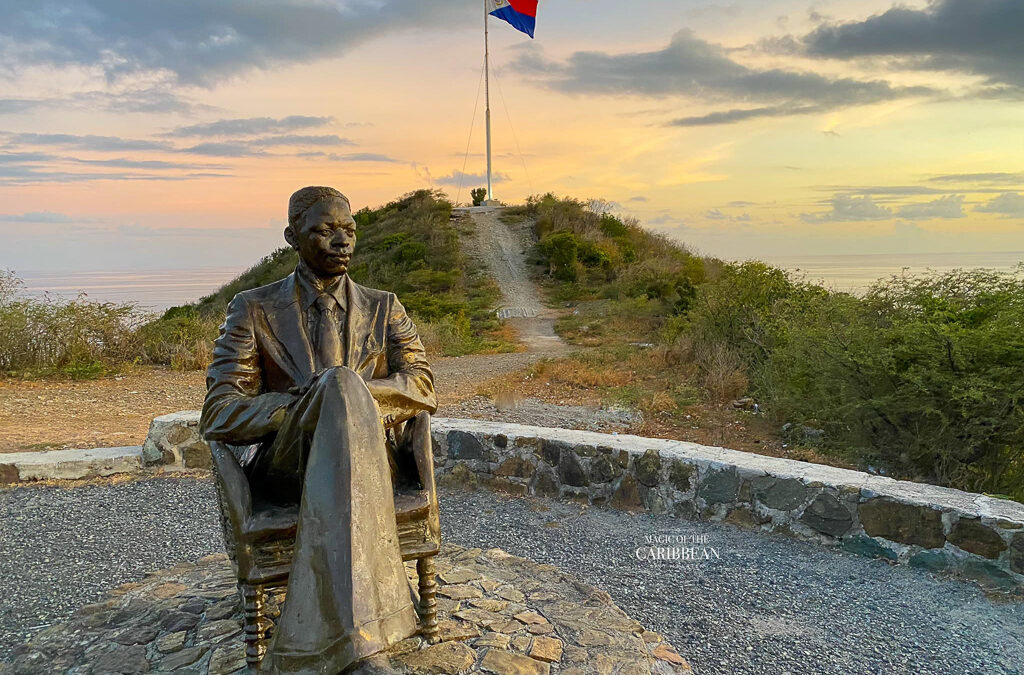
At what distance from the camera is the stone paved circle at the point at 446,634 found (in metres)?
2.56

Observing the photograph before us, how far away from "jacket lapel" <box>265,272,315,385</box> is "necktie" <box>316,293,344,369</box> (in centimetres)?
Result: 4

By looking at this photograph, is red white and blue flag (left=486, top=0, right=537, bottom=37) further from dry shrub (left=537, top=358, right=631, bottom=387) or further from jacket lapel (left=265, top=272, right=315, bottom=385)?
jacket lapel (left=265, top=272, right=315, bottom=385)

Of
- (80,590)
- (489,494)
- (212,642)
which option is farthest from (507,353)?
(212,642)

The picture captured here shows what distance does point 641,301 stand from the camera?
15.8 m

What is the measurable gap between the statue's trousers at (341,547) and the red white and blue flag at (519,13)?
65.8ft

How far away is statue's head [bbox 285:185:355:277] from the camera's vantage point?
8.46 ft

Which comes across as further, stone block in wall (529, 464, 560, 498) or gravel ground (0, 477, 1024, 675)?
stone block in wall (529, 464, 560, 498)

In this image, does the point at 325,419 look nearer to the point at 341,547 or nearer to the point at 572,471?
the point at 341,547

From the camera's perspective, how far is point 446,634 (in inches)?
106

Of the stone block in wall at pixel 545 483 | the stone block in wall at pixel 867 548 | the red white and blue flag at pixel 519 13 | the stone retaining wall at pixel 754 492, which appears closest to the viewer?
the stone retaining wall at pixel 754 492

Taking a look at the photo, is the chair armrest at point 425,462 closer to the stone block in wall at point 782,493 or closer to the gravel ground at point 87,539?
the gravel ground at point 87,539

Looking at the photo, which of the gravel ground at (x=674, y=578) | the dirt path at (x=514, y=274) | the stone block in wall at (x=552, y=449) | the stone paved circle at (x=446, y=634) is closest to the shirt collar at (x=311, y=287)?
the stone paved circle at (x=446, y=634)

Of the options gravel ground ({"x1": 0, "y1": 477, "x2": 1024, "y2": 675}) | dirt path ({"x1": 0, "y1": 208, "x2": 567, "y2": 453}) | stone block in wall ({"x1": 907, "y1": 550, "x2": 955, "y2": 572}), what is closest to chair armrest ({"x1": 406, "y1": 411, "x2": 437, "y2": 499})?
gravel ground ({"x1": 0, "y1": 477, "x2": 1024, "y2": 675})

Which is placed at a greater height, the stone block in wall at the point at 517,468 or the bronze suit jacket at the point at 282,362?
the bronze suit jacket at the point at 282,362
